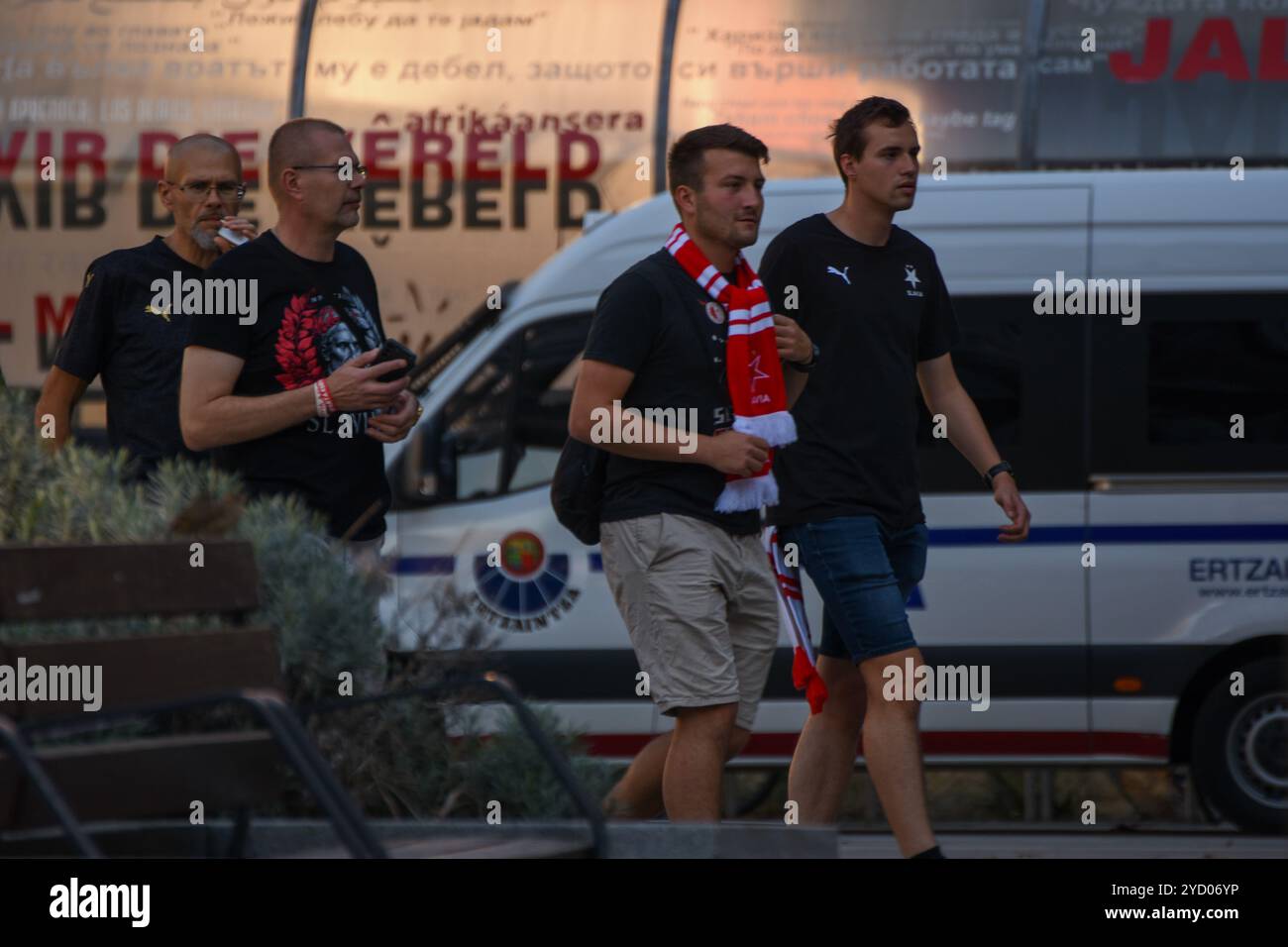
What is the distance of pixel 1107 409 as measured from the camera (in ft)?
27.9

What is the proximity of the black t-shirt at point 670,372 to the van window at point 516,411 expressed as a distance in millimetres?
3124

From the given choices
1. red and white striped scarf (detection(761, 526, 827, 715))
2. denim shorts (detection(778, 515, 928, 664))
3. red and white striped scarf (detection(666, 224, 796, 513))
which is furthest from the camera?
red and white striped scarf (detection(761, 526, 827, 715))

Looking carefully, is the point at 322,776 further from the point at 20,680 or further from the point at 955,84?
the point at 955,84

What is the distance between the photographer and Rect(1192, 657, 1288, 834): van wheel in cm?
844

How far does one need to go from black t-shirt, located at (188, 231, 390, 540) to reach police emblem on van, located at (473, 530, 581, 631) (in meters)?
3.03

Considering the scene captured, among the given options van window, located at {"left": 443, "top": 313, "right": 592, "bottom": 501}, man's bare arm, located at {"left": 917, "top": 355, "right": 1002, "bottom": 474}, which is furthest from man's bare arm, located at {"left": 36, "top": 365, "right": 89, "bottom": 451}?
van window, located at {"left": 443, "top": 313, "right": 592, "bottom": 501}

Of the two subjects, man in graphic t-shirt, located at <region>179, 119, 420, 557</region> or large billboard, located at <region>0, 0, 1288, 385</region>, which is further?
large billboard, located at <region>0, 0, 1288, 385</region>

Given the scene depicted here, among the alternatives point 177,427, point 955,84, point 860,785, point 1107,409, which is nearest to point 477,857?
point 177,427

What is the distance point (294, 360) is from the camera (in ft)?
17.8

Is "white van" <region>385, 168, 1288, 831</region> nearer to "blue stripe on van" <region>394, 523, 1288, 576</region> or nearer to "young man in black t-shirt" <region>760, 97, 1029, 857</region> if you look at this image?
"blue stripe on van" <region>394, 523, 1288, 576</region>

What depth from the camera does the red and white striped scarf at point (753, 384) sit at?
212 inches

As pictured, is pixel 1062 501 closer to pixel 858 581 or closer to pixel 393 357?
pixel 858 581

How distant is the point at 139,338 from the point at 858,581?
2.01m
